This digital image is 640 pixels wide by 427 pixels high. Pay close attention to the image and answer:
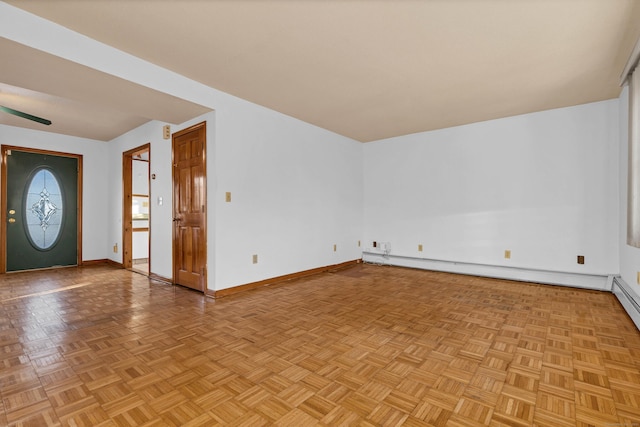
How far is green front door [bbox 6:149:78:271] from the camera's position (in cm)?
512

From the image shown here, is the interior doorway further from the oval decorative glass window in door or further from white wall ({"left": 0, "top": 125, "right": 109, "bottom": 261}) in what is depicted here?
the oval decorative glass window in door

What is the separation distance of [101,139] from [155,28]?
4.78 m

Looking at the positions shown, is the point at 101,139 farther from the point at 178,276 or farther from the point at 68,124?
the point at 178,276

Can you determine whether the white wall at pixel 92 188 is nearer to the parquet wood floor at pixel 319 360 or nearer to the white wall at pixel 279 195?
the parquet wood floor at pixel 319 360

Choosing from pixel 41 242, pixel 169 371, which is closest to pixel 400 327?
pixel 169 371

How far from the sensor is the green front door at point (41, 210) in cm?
512

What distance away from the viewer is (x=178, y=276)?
4133 millimetres

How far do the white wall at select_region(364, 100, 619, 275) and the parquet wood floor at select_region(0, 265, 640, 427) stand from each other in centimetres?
89

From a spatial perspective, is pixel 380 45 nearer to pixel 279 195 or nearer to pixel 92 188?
A: pixel 279 195

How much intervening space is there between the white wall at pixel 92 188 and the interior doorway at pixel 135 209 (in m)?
0.53

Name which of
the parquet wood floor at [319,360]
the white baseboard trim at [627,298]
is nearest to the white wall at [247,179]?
the parquet wood floor at [319,360]

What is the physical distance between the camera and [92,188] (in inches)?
237

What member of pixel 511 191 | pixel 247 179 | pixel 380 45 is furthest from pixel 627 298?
pixel 247 179

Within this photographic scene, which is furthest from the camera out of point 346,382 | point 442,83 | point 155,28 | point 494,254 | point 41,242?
point 41,242
